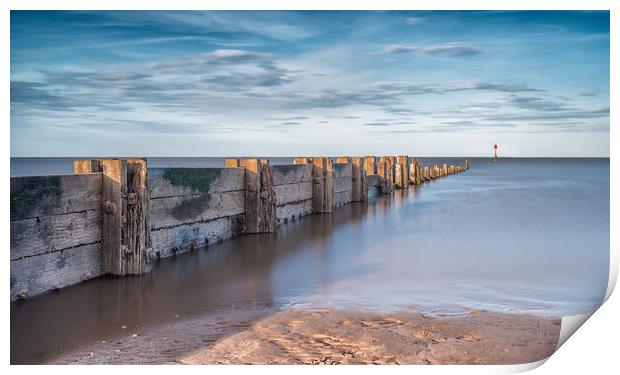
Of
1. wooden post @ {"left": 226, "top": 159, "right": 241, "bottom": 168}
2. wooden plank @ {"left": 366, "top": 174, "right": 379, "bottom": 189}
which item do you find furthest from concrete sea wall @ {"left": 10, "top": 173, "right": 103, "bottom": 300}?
wooden plank @ {"left": 366, "top": 174, "right": 379, "bottom": 189}

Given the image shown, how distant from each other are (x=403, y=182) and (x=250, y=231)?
15.5 meters

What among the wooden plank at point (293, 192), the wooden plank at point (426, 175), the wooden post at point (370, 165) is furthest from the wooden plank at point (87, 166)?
the wooden plank at point (426, 175)

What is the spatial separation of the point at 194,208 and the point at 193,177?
439 millimetres

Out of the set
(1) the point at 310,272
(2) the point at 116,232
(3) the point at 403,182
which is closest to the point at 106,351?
(2) the point at 116,232

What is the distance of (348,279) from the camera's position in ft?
20.9

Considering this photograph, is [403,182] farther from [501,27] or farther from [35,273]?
[35,273]

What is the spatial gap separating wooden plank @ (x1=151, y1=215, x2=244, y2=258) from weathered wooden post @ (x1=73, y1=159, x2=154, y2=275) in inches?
30.9

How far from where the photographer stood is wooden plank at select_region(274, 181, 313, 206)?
35.6ft

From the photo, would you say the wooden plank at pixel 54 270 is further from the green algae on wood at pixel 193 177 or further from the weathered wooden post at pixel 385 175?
the weathered wooden post at pixel 385 175

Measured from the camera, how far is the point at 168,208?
7.16 meters

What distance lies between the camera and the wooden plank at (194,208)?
6.98 meters

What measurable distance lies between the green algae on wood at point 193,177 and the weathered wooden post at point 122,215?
1.02 m

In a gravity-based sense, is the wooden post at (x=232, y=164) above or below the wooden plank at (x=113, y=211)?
above
